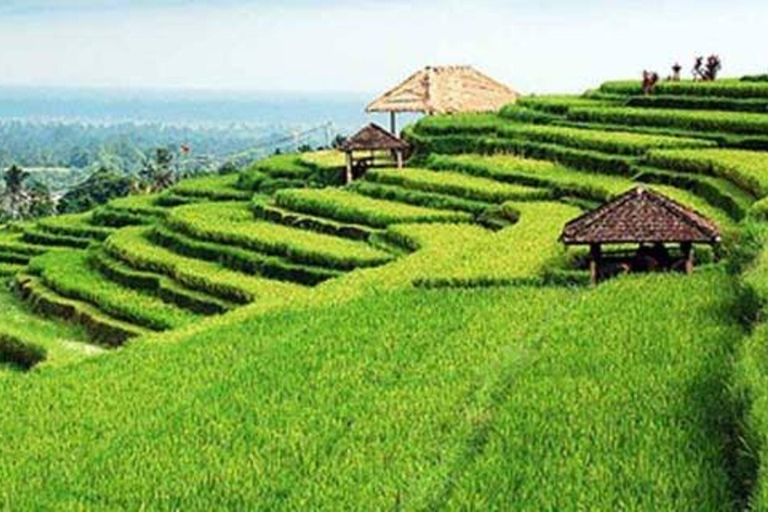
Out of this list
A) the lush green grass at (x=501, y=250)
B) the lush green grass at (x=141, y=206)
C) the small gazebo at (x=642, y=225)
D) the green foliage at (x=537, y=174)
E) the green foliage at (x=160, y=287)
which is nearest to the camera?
the small gazebo at (x=642, y=225)

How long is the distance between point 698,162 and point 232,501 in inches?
538

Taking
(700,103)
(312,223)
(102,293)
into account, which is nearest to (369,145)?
(312,223)

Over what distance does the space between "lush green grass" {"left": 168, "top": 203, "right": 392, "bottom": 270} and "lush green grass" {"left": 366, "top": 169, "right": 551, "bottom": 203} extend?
8.08ft

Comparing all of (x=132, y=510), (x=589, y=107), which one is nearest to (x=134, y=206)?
(x=589, y=107)

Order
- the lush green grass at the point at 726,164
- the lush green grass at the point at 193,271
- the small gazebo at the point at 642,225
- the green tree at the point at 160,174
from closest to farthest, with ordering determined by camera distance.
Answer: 1. the small gazebo at the point at 642,225
2. the lush green grass at the point at 726,164
3. the lush green grass at the point at 193,271
4. the green tree at the point at 160,174

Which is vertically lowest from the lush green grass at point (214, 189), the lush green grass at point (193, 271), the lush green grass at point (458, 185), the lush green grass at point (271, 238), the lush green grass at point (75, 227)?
the lush green grass at point (75, 227)

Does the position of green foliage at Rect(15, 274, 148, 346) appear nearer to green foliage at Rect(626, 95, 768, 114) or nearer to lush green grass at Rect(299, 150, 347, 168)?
lush green grass at Rect(299, 150, 347, 168)

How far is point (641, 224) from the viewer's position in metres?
14.4

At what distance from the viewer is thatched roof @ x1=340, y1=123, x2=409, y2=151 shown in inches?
1150

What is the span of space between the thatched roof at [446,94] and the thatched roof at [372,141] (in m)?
4.95

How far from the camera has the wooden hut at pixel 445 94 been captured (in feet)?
117

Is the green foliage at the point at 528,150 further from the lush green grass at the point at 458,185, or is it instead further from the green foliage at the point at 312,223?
the green foliage at the point at 312,223

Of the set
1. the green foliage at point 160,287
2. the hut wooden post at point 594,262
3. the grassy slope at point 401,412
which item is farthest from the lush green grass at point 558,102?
the grassy slope at point 401,412

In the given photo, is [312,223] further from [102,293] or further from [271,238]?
[102,293]
